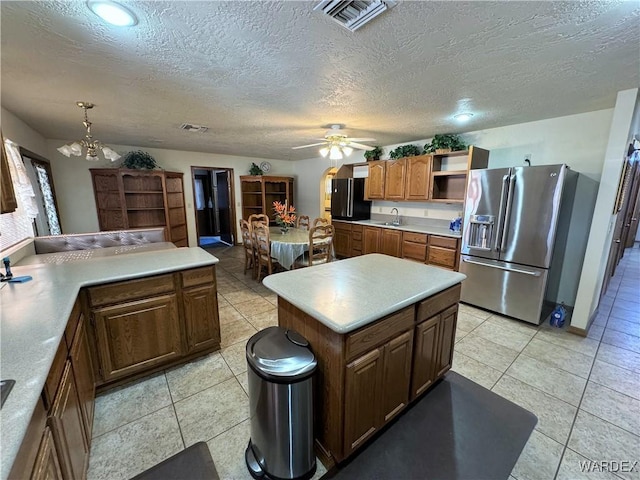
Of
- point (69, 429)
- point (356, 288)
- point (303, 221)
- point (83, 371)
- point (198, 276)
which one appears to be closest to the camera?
point (69, 429)

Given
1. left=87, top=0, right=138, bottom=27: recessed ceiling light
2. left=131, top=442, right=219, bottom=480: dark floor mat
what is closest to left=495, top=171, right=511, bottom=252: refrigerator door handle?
left=131, top=442, right=219, bottom=480: dark floor mat

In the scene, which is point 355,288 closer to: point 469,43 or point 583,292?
point 469,43

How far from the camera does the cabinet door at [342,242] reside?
548 centimetres

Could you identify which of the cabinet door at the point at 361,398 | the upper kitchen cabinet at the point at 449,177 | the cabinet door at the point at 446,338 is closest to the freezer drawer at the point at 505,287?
the upper kitchen cabinet at the point at 449,177

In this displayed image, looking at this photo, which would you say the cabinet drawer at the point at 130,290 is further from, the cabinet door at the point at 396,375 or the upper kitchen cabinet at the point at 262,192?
the upper kitchen cabinet at the point at 262,192

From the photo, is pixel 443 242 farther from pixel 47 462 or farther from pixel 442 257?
pixel 47 462

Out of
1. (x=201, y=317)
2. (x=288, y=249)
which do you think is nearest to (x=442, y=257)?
(x=288, y=249)

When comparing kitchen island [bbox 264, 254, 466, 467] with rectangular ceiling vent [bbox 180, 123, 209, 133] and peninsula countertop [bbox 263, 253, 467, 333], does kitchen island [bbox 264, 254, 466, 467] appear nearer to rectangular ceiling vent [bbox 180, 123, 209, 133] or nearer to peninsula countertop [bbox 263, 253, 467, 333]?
peninsula countertop [bbox 263, 253, 467, 333]

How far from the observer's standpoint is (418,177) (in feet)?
14.0

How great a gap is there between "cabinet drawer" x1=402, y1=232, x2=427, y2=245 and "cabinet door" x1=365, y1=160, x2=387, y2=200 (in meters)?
0.95

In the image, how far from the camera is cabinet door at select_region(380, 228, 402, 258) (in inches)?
176

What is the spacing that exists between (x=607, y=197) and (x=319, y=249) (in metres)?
3.19

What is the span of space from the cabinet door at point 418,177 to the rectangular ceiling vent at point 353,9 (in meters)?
3.09

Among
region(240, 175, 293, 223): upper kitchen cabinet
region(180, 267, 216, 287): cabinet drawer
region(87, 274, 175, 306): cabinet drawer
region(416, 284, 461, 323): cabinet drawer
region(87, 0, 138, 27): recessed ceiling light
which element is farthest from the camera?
region(240, 175, 293, 223): upper kitchen cabinet
